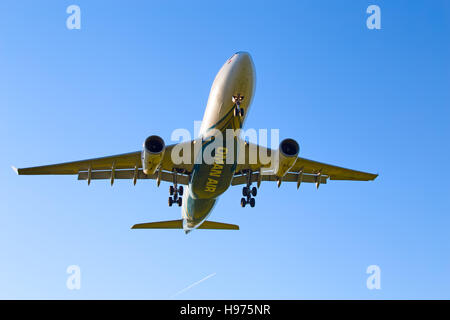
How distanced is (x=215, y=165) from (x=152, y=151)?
2.78 m

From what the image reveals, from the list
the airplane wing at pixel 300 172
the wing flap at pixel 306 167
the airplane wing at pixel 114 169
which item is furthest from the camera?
the airplane wing at pixel 300 172

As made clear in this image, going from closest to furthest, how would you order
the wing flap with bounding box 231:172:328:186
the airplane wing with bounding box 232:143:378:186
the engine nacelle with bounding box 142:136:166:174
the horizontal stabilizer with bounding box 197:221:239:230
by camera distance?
the engine nacelle with bounding box 142:136:166:174
the airplane wing with bounding box 232:143:378:186
the wing flap with bounding box 231:172:328:186
the horizontal stabilizer with bounding box 197:221:239:230

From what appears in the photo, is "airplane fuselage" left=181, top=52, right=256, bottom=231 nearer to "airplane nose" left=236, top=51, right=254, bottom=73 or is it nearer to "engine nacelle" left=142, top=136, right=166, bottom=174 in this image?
"airplane nose" left=236, top=51, right=254, bottom=73

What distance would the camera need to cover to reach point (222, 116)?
20500mm

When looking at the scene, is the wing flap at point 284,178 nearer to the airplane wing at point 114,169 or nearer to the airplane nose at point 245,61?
the airplane wing at point 114,169

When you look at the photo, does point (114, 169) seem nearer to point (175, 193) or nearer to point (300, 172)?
point (175, 193)

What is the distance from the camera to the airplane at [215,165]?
789 inches

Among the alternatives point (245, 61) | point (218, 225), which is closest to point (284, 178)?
point (218, 225)

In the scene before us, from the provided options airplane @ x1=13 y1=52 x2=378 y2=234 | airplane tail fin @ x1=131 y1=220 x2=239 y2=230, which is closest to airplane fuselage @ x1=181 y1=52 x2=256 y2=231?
airplane @ x1=13 y1=52 x2=378 y2=234

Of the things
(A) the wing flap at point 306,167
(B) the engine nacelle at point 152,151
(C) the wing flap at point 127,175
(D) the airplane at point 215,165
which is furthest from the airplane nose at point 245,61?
(C) the wing flap at point 127,175

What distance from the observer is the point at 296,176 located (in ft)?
87.8

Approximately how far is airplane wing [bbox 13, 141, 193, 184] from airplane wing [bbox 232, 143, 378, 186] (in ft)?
9.14

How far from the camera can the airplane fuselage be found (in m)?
19.9
